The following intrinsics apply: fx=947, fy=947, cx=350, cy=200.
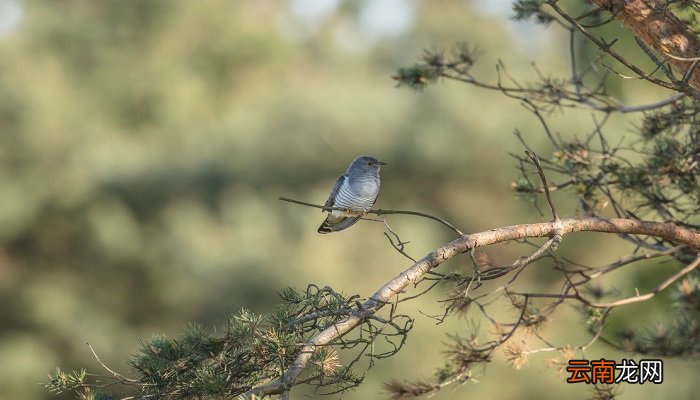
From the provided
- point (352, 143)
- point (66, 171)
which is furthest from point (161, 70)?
point (352, 143)

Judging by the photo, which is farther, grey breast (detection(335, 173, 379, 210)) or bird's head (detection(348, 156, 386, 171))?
bird's head (detection(348, 156, 386, 171))

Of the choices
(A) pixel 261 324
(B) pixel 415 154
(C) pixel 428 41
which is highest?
(C) pixel 428 41

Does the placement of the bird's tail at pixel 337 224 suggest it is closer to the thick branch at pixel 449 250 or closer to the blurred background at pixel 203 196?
the thick branch at pixel 449 250

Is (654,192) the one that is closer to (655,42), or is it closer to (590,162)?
(590,162)

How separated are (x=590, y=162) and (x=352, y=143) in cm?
954

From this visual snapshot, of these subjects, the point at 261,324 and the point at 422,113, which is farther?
the point at 422,113

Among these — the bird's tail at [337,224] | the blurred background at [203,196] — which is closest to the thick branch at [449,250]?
the bird's tail at [337,224]

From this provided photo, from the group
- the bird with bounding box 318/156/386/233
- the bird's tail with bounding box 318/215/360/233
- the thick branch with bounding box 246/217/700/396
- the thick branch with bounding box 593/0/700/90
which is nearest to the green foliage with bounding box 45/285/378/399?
the thick branch with bounding box 246/217/700/396

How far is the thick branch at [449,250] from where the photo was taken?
2266mm

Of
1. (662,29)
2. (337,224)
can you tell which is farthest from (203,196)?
(662,29)

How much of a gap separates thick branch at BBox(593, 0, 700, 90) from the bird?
1437 mm

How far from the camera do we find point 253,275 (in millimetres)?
11711

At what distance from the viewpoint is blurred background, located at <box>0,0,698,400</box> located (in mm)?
11461

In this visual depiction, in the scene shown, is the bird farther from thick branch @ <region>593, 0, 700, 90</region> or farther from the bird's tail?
thick branch @ <region>593, 0, 700, 90</region>
